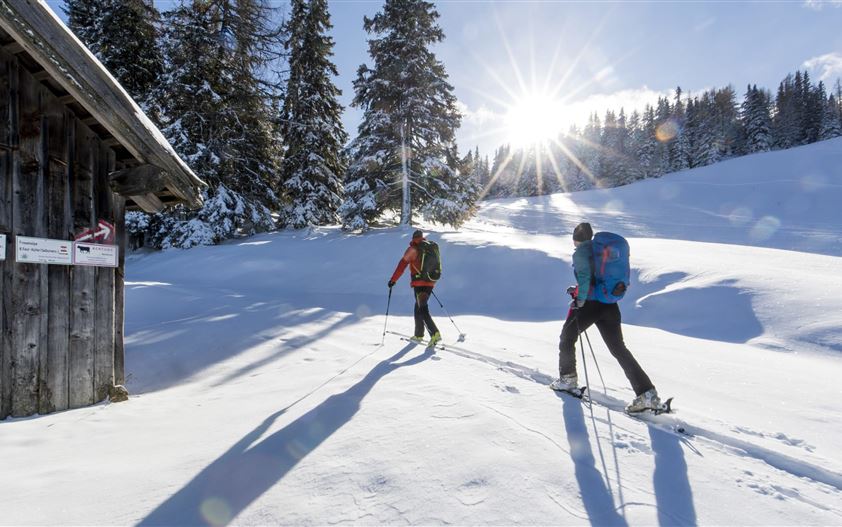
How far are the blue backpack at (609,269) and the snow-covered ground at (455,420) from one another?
3.85 feet

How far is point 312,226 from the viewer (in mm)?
19672

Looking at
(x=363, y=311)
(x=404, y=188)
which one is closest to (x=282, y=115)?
(x=404, y=188)

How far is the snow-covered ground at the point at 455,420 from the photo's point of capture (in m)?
2.29

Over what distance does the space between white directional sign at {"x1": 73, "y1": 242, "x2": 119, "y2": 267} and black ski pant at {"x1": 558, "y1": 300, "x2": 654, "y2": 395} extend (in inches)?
207

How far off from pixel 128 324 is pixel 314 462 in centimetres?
657

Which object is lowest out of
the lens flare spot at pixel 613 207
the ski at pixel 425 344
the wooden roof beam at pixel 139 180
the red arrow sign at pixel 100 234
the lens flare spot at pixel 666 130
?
the ski at pixel 425 344

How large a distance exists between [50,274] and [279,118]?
20.4m

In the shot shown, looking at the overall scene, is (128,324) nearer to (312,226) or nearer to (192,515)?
(192,515)

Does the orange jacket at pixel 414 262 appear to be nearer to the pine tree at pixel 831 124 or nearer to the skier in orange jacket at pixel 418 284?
the skier in orange jacket at pixel 418 284

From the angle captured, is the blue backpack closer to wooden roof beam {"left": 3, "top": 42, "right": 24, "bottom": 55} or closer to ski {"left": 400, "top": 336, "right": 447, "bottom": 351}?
ski {"left": 400, "top": 336, "right": 447, "bottom": 351}

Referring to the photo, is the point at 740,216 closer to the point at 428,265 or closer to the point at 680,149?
the point at 428,265

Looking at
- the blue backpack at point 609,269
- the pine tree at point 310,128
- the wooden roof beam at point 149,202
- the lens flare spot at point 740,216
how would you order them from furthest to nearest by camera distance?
the lens flare spot at point 740,216
the pine tree at point 310,128
the wooden roof beam at point 149,202
the blue backpack at point 609,269

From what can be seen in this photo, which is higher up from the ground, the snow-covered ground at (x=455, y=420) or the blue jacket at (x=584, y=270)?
the blue jacket at (x=584, y=270)

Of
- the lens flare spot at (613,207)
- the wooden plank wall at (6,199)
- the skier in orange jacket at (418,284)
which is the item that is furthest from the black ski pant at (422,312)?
the lens flare spot at (613,207)
